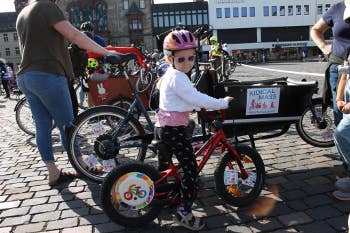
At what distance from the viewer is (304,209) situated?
3387 mm

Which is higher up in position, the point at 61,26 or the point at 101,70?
the point at 61,26

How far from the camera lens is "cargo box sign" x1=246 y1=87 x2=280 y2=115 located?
3.83 meters

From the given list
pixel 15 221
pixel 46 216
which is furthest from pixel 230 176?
pixel 15 221

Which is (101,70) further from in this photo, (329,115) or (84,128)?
(329,115)

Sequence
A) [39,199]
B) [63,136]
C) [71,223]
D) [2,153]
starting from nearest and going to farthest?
[71,223]
[39,199]
[63,136]
[2,153]

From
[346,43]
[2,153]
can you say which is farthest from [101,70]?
[346,43]

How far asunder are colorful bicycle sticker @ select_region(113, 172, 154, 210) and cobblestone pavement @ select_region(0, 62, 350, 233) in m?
0.26

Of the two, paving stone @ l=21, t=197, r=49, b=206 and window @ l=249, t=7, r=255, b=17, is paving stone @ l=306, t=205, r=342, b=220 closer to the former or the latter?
paving stone @ l=21, t=197, r=49, b=206

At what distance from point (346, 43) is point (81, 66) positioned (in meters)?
4.01

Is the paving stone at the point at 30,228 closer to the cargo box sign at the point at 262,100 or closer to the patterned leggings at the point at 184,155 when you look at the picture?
the patterned leggings at the point at 184,155

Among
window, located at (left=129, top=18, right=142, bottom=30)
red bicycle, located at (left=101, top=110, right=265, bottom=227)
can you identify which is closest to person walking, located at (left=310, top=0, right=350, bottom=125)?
red bicycle, located at (left=101, top=110, right=265, bottom=227)

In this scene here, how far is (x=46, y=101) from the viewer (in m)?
3.86

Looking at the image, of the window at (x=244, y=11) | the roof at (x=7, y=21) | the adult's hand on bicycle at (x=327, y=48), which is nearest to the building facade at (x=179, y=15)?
Answer: the window at (x=244, y=11)

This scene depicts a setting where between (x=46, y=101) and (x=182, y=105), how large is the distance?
5.43 ft
